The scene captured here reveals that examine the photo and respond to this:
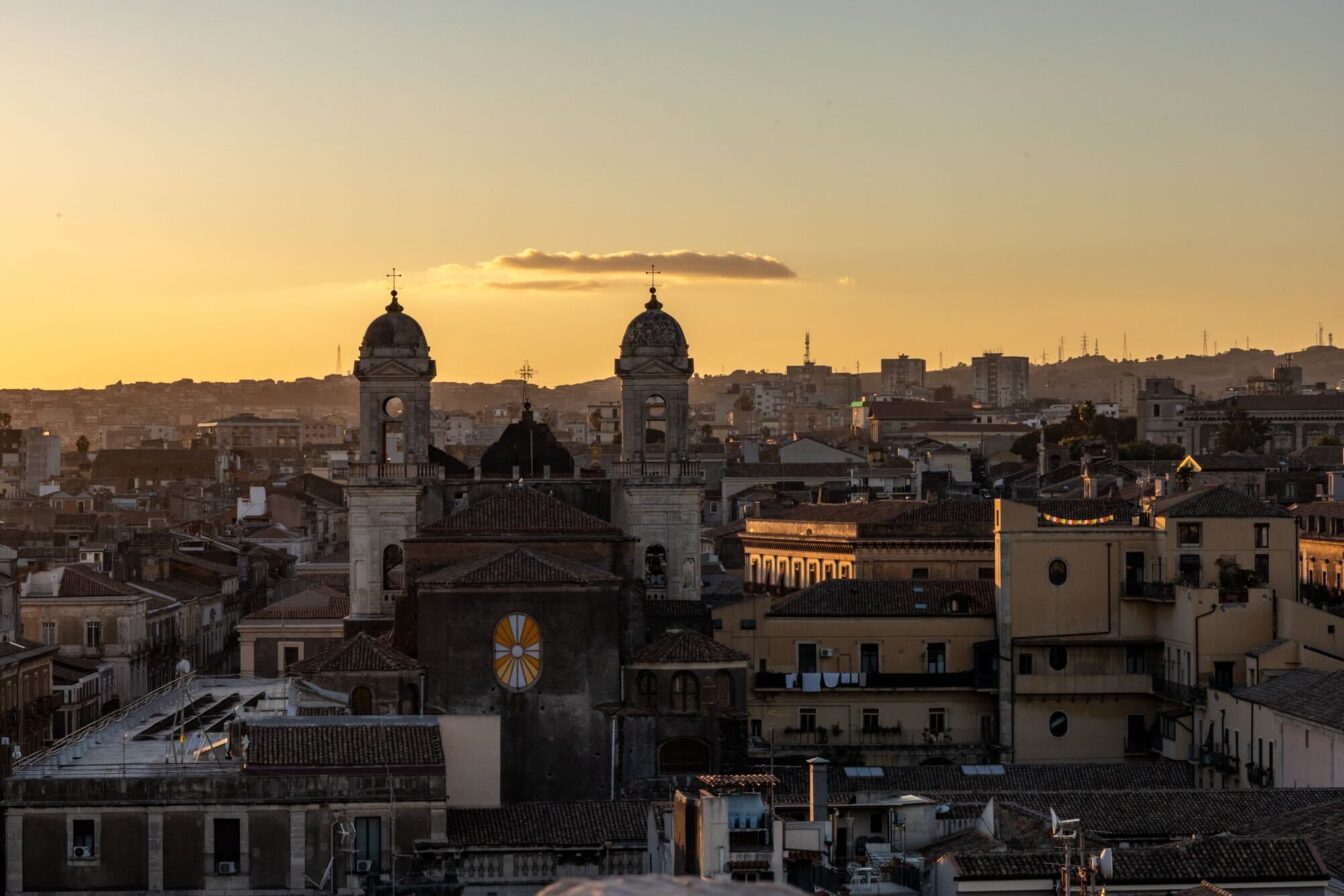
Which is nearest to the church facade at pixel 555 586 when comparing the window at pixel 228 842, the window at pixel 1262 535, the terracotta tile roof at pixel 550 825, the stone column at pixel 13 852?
the terracotta tile roof at pixel 550 825

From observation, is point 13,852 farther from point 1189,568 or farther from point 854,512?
point 854,512

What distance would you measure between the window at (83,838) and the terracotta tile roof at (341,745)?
2.58 meters

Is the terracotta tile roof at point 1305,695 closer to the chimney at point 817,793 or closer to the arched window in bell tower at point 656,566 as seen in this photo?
the chimney at point 817,793

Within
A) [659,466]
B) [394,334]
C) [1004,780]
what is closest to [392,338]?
[394,334]

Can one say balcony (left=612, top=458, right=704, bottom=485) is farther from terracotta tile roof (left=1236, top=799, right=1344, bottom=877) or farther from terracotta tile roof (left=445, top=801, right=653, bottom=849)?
terracotta tile roof (left=1236, top=799, right=1344, bottom=877)

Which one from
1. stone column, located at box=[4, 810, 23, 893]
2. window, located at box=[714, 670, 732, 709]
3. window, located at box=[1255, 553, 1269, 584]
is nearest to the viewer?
stone column, located at box=[4, 810, 23, 893]

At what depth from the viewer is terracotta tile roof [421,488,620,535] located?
59.7 m

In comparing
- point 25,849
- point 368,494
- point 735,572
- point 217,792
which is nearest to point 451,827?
point 217,792

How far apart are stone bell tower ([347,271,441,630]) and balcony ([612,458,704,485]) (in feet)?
15.6

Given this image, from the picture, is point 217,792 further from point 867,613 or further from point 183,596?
point 183,596

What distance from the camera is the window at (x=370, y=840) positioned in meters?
46.0

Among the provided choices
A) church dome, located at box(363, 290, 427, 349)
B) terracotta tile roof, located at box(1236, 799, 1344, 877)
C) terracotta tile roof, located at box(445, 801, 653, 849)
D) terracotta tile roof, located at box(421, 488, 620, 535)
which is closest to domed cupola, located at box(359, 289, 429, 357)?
church dome, located at box(363, 290, 427, 349)

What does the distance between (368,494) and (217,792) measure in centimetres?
2048

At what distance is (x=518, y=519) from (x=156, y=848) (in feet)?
51.9
